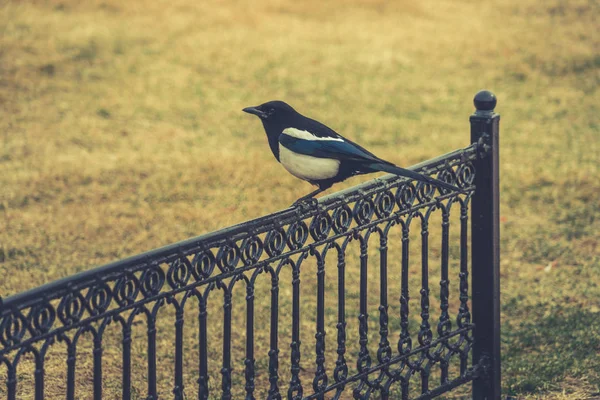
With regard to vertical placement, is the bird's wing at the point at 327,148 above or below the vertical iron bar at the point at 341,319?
above

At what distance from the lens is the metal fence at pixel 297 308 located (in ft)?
13.0

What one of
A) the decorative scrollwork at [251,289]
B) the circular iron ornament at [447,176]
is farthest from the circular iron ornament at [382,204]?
the circular iron ornament at [447,176]

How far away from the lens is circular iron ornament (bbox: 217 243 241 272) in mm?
4355

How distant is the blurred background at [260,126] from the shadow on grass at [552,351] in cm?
2

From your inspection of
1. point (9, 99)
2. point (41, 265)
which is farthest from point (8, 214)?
point (9, 99)

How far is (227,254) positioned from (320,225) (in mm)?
586

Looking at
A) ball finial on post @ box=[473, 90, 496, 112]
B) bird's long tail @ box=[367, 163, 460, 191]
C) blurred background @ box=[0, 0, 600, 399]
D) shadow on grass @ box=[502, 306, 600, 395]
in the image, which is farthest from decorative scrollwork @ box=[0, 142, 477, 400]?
blurred background @ box=[0, 0, 600, 399]

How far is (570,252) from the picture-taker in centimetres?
905

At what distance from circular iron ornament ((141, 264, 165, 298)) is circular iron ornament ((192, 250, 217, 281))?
176 millimetres

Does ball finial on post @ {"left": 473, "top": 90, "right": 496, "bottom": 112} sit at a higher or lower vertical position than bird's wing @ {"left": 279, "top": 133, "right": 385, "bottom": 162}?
higher

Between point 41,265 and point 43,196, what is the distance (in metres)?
1.74

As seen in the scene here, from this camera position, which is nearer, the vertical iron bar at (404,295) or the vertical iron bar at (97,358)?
the vertical iron bar at (97,358)

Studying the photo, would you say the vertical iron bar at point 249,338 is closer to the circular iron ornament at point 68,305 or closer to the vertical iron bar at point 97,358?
the vertical iron bar at point 97,358

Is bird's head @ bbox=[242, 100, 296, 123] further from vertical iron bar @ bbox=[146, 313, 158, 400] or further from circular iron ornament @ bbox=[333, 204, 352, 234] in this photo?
vertical iron bar @ bbox=[146, 313, 158, 400]
